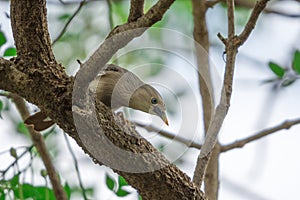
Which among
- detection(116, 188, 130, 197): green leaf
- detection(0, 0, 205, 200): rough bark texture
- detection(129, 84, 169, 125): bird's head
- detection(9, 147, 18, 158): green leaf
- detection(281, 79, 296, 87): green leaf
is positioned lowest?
detection(0, 0, 205, 200): rough bark texture

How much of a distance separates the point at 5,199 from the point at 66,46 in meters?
1.74

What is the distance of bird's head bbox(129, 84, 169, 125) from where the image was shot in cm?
210

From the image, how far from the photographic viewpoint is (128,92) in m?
2.18

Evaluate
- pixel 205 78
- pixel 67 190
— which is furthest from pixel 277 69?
pixel 67 190

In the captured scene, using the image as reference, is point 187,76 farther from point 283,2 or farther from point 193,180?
point 283,2

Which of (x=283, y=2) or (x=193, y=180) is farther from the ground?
(x=283, y=2)

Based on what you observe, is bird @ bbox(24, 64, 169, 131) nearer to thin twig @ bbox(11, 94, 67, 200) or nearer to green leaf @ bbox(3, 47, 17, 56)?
green leaf @ bbox(3, 47, 17, 56)

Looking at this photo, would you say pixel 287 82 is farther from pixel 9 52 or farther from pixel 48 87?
pixel 48 87

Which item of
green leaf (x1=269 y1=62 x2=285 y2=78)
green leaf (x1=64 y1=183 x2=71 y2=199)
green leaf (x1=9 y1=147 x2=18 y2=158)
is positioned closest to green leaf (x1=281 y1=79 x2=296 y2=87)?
green leaf (x1=269 y1=62 x2=285 y2=78)

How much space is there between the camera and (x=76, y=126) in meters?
1.53

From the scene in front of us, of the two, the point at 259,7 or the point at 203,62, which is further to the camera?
the point at 203,62

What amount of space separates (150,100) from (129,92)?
10 centimetres

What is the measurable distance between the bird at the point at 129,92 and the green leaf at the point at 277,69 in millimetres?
560

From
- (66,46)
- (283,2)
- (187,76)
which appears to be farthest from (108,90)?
(283,2)
